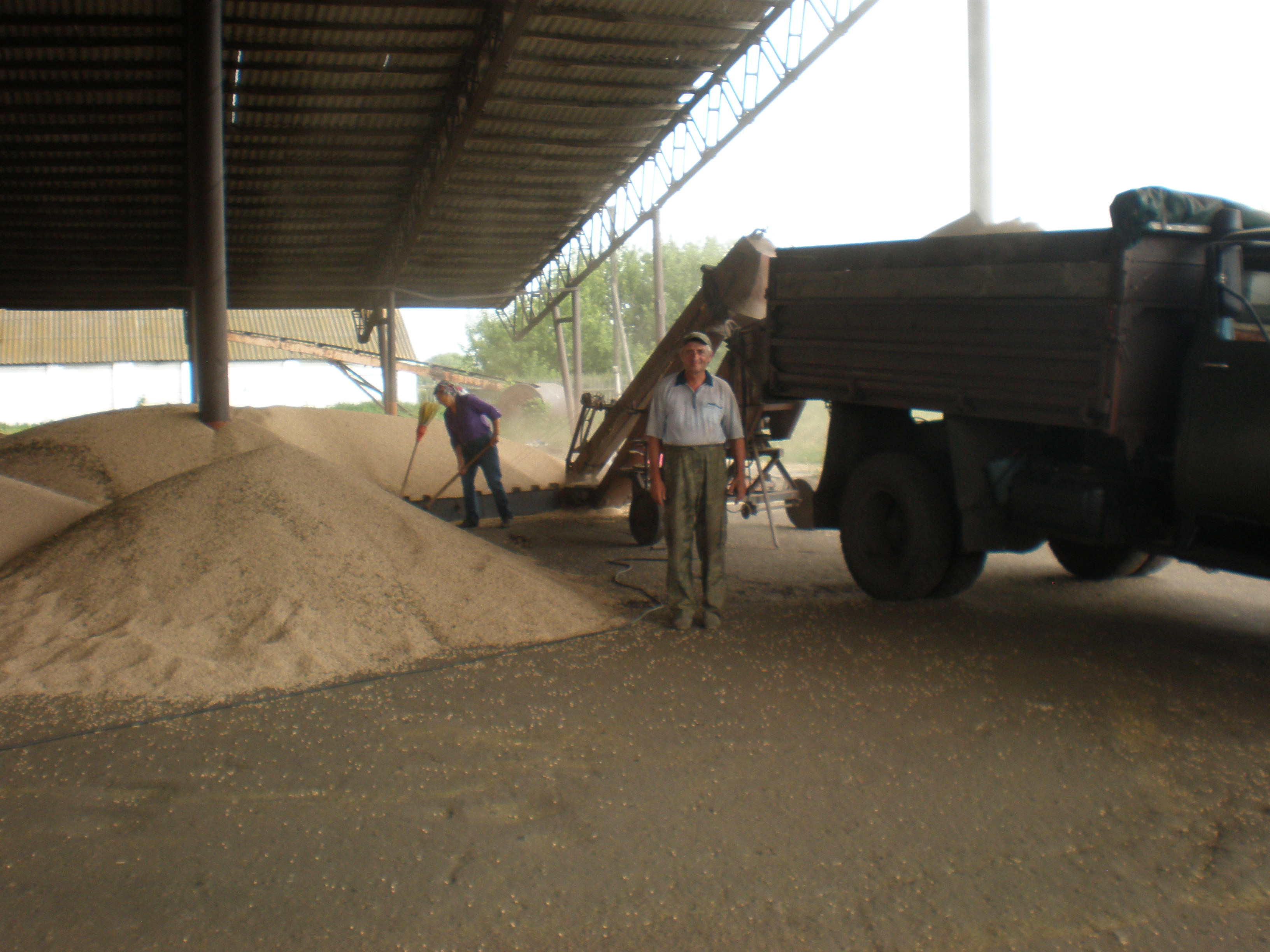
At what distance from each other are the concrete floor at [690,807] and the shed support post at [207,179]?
6.95m

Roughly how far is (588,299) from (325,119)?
1256 inches

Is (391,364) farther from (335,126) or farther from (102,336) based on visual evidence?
(102,336)

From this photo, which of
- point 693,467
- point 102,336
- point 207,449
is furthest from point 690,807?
point 102,336

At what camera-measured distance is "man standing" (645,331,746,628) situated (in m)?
5.80

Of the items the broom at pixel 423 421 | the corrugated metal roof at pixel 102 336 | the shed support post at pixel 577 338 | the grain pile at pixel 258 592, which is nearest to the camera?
the grain pile at pixel 258 592

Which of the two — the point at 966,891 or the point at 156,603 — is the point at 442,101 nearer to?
→ the point at 156,603

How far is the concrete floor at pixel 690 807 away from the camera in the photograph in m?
2.72

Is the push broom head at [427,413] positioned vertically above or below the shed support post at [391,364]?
below

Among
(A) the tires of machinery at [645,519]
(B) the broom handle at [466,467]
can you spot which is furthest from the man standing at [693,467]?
(B) the broom handle at [466,467]

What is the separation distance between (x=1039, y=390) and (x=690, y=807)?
315 centimetres

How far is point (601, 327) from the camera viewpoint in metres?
43.2

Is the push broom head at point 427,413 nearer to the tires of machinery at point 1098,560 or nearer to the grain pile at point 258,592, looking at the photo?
the grain pile at point 258,592

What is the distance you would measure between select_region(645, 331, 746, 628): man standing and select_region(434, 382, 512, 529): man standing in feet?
16.1

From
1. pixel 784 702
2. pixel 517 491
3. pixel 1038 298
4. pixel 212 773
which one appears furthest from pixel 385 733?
pixel 517 491
